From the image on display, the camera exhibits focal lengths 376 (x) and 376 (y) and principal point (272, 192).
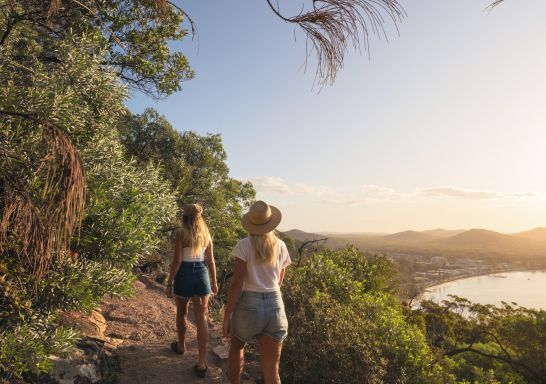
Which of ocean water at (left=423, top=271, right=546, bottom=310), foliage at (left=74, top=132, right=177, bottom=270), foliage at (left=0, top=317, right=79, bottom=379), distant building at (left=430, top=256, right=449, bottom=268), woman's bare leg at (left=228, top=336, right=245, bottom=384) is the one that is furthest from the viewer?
distant building at (left=430, top=256, right=449, bottom=268)

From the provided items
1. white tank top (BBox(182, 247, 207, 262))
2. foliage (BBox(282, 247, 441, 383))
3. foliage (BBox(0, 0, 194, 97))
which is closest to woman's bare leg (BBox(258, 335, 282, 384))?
white tank top (BBox(182, 247, 207, 262))

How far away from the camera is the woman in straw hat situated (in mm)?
3695

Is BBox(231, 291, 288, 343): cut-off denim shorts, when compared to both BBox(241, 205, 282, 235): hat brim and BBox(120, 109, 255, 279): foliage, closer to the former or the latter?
BBox(241, 205, 282, 235): hat brim

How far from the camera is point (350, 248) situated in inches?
513

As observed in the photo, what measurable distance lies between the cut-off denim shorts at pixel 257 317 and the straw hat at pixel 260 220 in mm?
625

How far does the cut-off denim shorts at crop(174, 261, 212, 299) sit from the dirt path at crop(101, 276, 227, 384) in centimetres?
127

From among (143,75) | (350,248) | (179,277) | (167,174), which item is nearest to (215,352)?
(179,277)

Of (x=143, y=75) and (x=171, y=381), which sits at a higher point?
(x=143, y=75)

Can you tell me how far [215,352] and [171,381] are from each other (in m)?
1.26

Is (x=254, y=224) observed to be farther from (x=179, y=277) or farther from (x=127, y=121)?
(x=127, y=121)

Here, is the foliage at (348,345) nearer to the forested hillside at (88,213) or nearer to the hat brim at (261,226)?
the forested hillside at (88,213)

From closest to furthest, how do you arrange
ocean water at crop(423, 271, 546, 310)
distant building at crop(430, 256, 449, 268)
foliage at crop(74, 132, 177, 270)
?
foliage at crop(74, 132, 177, 270), ocean water at crop(423, 271, 546, 310), distant building at crop(430, 256, 449, 268)

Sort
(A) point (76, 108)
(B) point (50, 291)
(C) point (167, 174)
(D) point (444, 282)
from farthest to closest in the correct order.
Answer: (D) point (444, 282) < (C) point (167, 174) < (A) point (76, 108) < (B) point (50, 291)

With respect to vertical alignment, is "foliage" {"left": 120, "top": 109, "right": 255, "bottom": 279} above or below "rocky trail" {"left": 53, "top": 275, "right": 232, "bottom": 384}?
above
